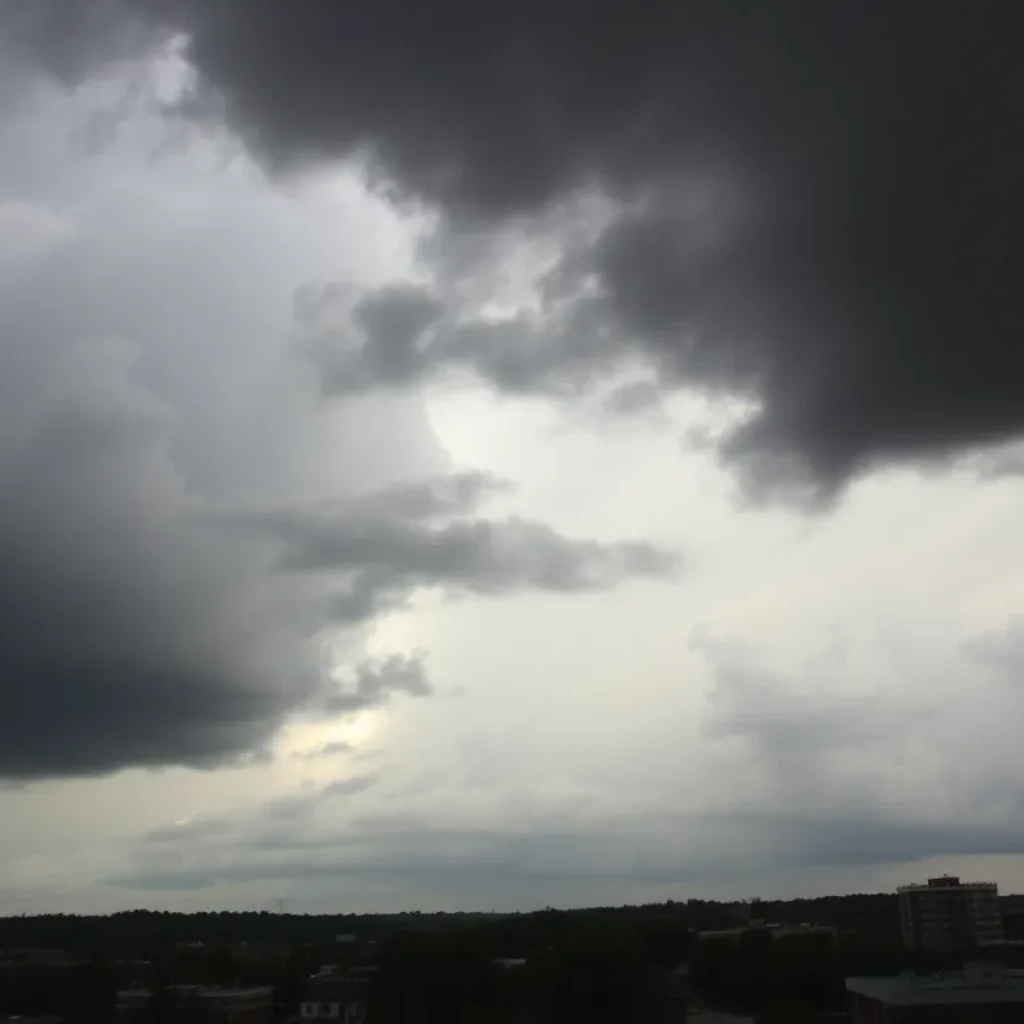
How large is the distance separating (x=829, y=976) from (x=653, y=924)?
60.9 m

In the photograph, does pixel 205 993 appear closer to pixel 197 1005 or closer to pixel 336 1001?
pixel 197 1005

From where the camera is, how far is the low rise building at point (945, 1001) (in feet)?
211

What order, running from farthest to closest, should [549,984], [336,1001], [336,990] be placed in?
[336,990] < [336,1001] < [549,984]

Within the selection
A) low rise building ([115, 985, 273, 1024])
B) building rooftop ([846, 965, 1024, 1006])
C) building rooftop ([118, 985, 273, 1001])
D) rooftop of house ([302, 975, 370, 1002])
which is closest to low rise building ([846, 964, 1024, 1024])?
building rooftop ([846, 965, 1024, 1006])

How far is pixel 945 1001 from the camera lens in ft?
215

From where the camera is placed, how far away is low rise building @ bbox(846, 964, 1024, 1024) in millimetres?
64438

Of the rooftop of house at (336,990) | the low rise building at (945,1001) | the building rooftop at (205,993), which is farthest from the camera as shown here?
the rooftop of house at (336,990)

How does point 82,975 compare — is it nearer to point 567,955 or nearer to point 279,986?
point 279,986

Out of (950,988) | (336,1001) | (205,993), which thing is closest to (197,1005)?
(205,993)

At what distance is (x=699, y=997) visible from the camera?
364ft

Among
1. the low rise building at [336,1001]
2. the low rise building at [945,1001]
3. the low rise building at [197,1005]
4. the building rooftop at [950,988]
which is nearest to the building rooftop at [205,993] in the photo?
the low rise building at [197,1005]

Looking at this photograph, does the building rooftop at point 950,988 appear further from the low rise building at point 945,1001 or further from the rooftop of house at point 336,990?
the rooftop of house at point 336,990

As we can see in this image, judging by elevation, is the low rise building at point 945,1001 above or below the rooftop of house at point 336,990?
above

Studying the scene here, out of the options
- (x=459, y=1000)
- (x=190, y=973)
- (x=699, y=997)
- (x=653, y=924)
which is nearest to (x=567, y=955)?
(x=459, y=1000)
